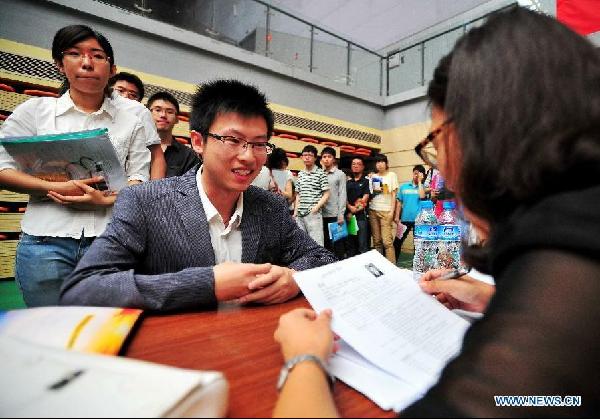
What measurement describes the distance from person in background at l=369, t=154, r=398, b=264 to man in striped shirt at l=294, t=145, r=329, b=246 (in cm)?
106

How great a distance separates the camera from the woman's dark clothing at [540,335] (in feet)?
1.19

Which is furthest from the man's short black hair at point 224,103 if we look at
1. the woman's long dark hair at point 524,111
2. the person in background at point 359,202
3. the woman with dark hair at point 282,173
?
the person in background at point 359,202

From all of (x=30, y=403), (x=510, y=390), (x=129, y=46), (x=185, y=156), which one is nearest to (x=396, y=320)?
(x=510, y=390)

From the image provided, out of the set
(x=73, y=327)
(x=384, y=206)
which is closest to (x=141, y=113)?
(x=73, y=327)

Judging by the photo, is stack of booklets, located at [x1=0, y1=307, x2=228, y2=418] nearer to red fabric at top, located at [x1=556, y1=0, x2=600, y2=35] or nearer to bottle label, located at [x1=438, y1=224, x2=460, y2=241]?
bottle label, located at [x1=438, y1=224, x2=460, y2=241]

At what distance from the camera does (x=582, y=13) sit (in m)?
2.59

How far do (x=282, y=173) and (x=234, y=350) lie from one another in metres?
4.01

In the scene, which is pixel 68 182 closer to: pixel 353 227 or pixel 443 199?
pixel 443 199

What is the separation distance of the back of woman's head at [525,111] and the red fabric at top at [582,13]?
8.93 feet

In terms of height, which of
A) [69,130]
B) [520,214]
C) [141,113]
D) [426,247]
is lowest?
[426,247]

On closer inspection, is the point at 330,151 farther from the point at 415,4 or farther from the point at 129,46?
the point at 415,4

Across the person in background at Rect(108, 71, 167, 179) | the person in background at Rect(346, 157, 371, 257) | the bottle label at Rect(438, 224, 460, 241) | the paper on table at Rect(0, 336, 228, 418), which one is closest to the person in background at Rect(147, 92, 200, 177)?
the person in background at Rect(108, 71, 167, 179)

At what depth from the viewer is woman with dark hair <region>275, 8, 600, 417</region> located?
0.37 meters

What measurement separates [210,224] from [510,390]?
954 millimetres
